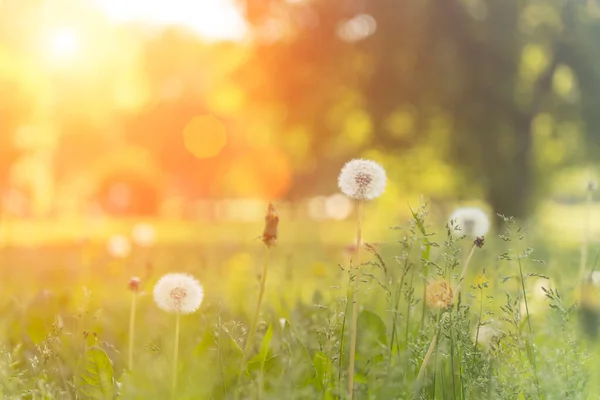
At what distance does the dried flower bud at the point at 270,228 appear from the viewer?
164 centimetres

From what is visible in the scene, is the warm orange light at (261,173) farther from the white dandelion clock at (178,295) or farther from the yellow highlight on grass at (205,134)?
the white dandelion clock at (178,295)

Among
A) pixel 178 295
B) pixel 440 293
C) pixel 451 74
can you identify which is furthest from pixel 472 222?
pixel 451 74

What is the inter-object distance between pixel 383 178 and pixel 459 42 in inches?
460

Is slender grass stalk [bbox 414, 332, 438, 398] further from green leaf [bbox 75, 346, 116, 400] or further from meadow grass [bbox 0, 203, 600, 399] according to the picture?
green leaf [bbox 75, 346, 116, 400]

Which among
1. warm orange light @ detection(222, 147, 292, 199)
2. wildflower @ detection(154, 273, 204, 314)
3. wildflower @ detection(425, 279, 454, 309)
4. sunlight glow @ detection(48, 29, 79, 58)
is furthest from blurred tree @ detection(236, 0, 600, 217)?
warm orange light @ detection(222, 147, 292, 199)

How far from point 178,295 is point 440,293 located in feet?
2.18

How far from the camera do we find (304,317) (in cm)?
292

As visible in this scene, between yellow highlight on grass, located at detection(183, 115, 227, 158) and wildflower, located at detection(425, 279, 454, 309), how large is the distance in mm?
29578

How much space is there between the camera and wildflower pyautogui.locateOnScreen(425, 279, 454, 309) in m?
1.74

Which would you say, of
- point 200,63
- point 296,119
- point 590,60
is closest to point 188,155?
point 200,63

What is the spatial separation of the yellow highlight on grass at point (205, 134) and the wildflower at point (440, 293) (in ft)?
97.0

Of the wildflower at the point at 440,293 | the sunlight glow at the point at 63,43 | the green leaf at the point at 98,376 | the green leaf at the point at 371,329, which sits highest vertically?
the sunlight glow at the point at 63,43

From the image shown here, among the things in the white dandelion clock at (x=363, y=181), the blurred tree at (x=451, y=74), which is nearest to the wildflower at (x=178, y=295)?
the white dandelion clock at (x=363, y=181)

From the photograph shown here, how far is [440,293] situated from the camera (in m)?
1.84
